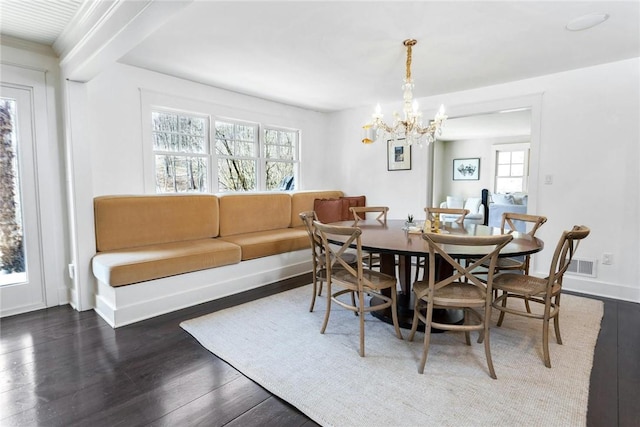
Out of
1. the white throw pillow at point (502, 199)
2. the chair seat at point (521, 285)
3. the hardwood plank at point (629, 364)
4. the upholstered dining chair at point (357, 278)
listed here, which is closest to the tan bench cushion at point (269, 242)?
the upholstered dining chair at point (357, 278)

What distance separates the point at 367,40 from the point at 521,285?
7.13 ft

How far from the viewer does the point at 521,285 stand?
2.16 metres

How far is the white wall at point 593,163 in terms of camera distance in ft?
10.3

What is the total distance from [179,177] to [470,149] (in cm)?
772

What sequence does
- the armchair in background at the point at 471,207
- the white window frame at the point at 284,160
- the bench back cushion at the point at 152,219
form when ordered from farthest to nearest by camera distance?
the armchair in background at the point at 471,207
the white window frame at the point at 284,160
the bench back cushion at the point at 152,219

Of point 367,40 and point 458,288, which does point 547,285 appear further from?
point 367,40

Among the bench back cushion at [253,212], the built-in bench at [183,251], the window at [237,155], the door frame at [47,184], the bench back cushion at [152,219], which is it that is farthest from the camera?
the window at [237,155]

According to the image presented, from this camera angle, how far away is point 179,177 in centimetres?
383

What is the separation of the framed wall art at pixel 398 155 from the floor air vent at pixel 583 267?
7.44 feet

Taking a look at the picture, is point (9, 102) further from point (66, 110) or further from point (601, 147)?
point (601, 147)

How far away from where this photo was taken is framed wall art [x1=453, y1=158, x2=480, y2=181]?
8.71 m

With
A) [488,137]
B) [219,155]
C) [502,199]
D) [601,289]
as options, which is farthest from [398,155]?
[488,137]

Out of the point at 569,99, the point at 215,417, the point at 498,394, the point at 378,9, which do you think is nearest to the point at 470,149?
the point at 569,99

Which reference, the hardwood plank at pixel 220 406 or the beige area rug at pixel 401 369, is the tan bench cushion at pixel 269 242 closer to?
the beige area rug at pixel 401 369
